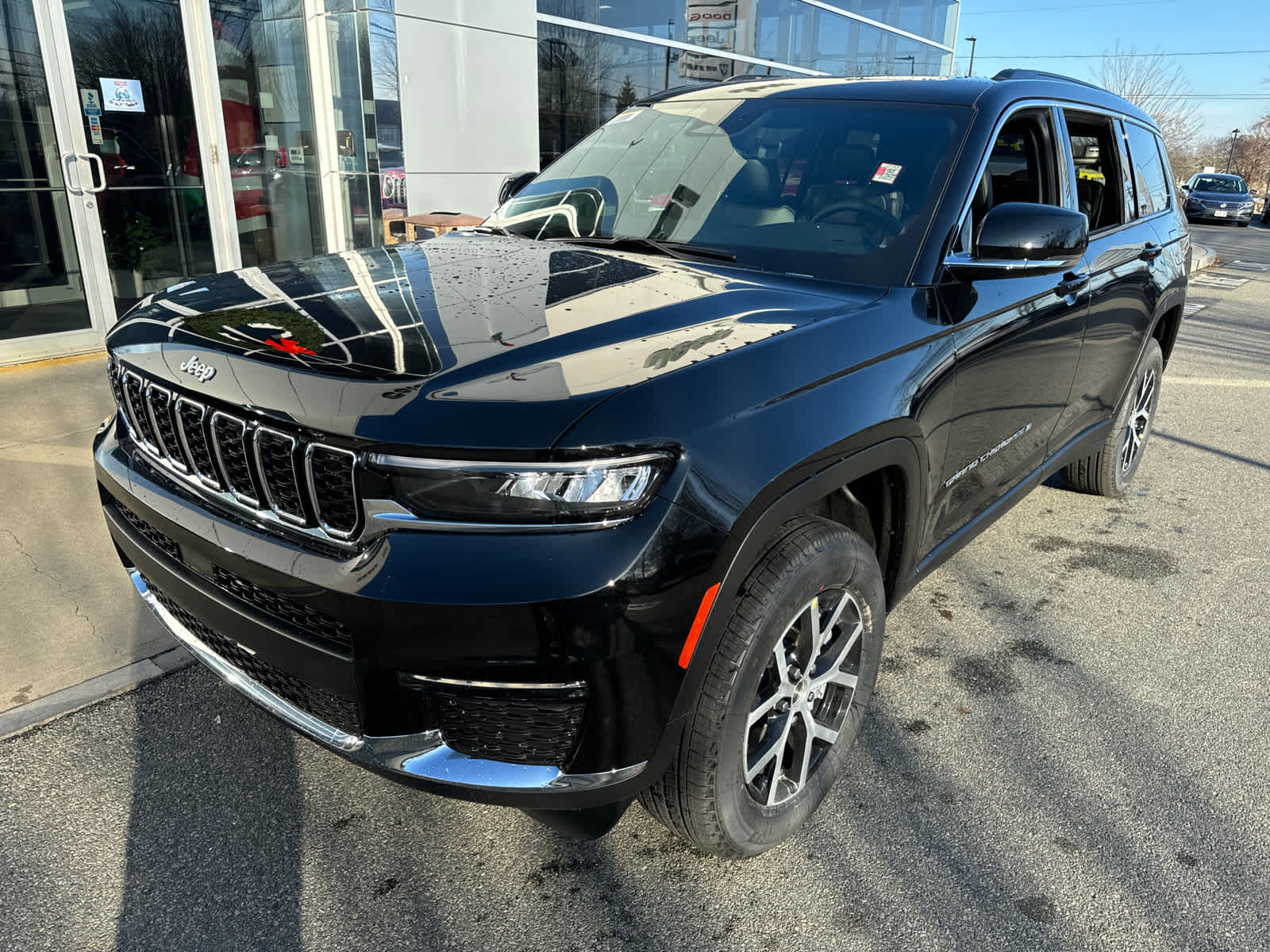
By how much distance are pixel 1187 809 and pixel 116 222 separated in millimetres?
7705

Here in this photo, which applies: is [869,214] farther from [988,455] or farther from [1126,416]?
[1126,416]

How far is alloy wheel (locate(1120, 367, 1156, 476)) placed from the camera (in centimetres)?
473

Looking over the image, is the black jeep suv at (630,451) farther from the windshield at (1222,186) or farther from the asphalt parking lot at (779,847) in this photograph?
the windshield at (1222,186)

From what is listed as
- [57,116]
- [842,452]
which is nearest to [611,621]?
[842,452]

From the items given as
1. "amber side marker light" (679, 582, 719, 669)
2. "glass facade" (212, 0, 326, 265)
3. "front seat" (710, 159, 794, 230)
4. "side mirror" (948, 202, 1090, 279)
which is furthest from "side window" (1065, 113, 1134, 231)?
"glass facade" (212, 0, 326, 265)

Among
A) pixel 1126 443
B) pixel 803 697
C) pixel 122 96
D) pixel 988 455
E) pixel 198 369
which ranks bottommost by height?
pixel 1126 443

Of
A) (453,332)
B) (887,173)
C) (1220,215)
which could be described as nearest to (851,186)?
(887,173)

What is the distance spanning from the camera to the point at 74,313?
709 centimetres

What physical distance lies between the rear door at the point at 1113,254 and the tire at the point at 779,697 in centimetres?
174

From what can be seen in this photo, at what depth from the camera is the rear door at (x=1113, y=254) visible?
12.1 feet

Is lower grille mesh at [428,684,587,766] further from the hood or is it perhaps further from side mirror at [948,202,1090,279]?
side mirror at [948,202,1090,279]

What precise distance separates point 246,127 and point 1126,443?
7081 mm

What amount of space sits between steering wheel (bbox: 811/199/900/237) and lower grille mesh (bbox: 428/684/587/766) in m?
1.70

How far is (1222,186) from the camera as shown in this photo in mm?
30469
